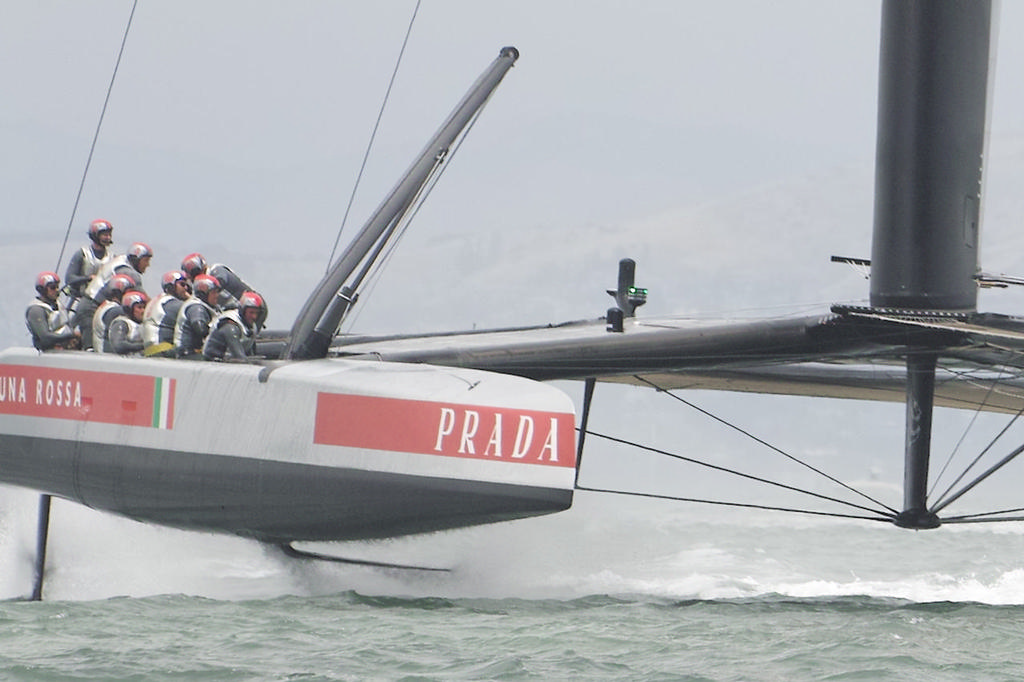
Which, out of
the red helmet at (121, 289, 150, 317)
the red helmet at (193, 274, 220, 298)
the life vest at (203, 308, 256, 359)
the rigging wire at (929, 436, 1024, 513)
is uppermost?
the red helmet at (193, 274, 220, 298)

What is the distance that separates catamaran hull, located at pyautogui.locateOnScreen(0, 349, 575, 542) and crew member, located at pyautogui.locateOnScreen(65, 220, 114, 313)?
2.60 ft

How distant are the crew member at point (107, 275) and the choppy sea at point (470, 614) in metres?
1.17

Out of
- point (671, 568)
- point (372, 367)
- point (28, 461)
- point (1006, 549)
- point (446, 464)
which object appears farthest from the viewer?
point (1006, 549)

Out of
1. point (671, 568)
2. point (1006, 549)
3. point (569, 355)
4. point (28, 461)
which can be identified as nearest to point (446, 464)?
point (569, 355)

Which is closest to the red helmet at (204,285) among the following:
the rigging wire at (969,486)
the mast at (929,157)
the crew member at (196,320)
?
the crew member at (196,320)

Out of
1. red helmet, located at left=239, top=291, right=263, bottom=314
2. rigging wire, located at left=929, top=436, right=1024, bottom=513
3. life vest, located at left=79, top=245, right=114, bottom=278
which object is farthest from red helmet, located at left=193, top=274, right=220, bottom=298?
rigging wire, located at left=929, top=436, right=1024, bottom=513

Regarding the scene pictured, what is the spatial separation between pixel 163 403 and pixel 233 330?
0.55 meters

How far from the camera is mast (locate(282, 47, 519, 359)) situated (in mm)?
8961

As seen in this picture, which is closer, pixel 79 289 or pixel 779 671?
pixel 779 671

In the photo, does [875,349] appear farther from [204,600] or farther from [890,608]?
[204,600]

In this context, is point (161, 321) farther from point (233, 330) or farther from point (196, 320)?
point (233, 330)

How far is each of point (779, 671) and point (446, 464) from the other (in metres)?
2.06

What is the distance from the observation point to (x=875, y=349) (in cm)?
906

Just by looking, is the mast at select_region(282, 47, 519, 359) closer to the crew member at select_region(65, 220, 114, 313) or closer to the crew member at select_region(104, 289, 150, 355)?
the crew member at select_region(104, 289, 150, 355)
